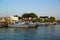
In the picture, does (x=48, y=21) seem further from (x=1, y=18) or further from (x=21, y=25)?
(x=21, y=25)

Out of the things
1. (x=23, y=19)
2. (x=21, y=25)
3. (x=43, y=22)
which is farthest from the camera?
(x=43, y=22)

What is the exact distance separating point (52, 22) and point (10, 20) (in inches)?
321

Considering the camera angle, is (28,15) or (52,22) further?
(52,22)

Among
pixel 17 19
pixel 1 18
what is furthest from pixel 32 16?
pixel 1 18

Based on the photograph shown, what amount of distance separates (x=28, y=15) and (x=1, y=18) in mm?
4095

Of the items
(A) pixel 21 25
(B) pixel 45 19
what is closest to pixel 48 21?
(B) pixel 45 19

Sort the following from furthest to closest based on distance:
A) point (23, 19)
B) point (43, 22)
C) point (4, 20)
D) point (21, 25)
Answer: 1. point (43, 22)
2. point (23, 19)
3. point (4, 20)
4. point (21, 25)

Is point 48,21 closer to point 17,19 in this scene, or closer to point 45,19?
point 45,19

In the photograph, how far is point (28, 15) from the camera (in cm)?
2597

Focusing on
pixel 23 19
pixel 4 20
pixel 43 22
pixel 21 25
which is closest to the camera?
pixel 21 25

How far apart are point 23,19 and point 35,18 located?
172cm

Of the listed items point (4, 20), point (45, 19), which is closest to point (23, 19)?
point (4, 20)

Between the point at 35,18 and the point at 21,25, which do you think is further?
the point at 35,18

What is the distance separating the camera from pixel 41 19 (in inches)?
1079
